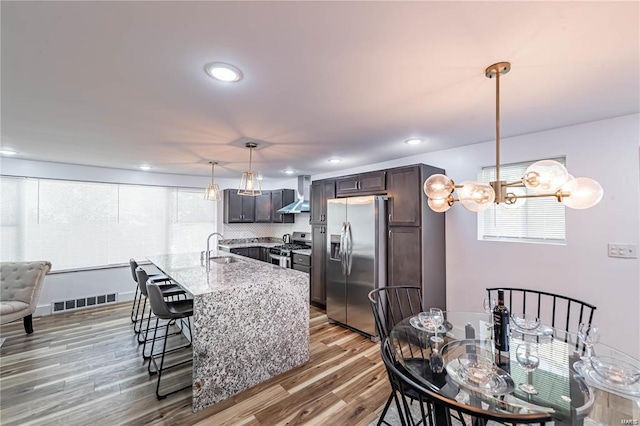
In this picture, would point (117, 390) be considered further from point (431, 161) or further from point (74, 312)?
point (431, 161)

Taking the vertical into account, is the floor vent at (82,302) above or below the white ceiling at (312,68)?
below

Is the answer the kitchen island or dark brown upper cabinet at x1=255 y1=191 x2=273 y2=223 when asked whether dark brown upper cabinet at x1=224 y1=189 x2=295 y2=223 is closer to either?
dark brown upper cabinet at x1=255 y1=191 x2=273 y2=223

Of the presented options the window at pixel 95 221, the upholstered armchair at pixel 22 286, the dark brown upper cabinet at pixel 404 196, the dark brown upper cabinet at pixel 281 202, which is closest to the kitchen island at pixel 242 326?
the dark brown upper cabinet at pixel 404 196

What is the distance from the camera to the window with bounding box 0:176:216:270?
3.99m

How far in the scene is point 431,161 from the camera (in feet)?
11.7

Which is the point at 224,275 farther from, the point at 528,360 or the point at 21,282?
the point at 21,282

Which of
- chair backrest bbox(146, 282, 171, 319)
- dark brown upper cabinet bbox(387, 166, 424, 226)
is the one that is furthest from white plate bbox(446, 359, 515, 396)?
chair backrest bbox(146, 282, 171, 319)

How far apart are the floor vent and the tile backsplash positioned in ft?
7.59

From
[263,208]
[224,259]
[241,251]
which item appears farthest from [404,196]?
[241,251]

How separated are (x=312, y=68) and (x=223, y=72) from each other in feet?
1.81

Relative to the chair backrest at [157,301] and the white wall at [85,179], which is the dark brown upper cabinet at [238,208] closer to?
the white wall at [85,179]

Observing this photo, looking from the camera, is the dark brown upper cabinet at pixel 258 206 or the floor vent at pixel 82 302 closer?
the floor vent at pixel 82 302

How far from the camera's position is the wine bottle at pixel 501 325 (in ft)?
5.09

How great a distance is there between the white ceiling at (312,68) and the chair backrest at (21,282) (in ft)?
5.83
